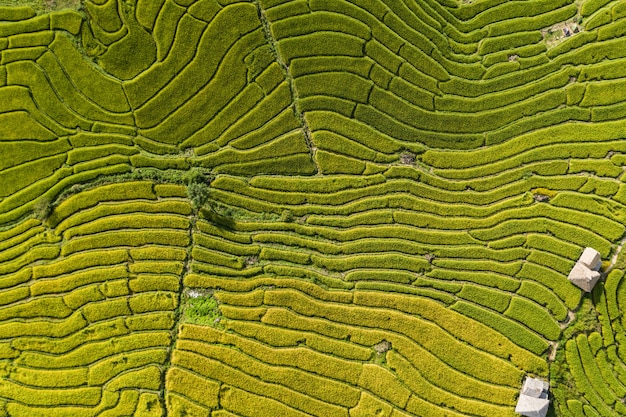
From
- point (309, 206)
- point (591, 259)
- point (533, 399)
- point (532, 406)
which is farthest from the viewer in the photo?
point (309, 206)

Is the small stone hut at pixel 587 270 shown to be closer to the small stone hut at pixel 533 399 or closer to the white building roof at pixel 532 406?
the small stone hut at pixel 533 399

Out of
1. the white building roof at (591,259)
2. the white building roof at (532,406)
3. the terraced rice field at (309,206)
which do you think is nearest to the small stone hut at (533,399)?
the white building roof at (532,406)

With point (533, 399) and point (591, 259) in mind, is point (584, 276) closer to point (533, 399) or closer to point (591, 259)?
point (591, 259)

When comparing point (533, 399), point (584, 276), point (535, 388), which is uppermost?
point (584, 276)

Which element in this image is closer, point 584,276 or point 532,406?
point 532,406

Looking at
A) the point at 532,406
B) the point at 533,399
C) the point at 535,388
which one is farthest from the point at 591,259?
the point at 532,406

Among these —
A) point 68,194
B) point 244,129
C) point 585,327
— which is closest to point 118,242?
point 68,194

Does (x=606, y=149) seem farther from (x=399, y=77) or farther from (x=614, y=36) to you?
(x=399, y=77)
